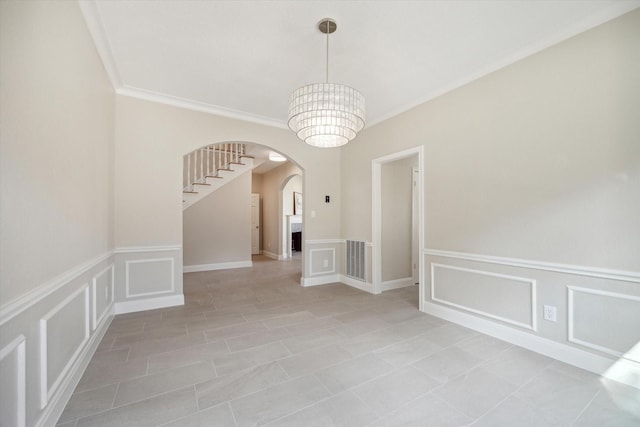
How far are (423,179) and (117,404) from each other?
3.64m

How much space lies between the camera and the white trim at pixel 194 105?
341cm

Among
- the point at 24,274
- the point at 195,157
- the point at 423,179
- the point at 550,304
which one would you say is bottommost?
the point at 550,304

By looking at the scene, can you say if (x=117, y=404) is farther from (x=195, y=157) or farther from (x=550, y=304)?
(x=195, y=157)

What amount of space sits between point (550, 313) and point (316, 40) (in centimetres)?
324

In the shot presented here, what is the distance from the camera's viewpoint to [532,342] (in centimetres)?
246

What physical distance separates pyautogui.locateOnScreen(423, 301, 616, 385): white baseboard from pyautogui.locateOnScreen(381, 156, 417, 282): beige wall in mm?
1380

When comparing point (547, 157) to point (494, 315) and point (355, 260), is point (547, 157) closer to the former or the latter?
point (494, 315)

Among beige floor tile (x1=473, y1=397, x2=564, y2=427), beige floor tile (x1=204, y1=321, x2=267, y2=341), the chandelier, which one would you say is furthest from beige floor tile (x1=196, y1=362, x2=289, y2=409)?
the chandelier

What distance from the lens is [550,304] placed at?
2.37 metres

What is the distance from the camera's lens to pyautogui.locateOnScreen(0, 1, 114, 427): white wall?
1176mm

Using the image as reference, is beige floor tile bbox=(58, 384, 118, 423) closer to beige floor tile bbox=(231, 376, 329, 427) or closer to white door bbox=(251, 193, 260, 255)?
beige floor tile bbox=(231, 376, 329, 427)

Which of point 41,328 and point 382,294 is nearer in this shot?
point 41,328

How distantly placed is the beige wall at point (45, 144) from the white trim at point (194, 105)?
0.98 meters

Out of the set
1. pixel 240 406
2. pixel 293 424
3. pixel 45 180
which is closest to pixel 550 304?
pixel 293 424
